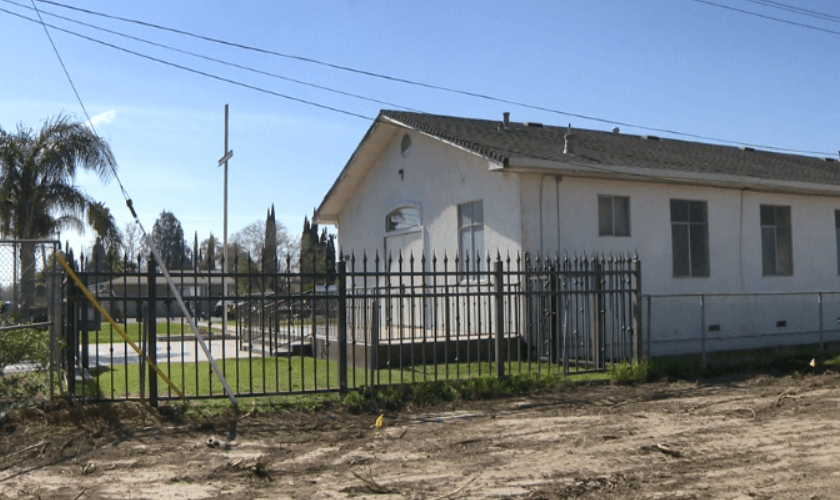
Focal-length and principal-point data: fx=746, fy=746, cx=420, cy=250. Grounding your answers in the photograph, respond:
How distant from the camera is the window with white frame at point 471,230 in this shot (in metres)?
15.2

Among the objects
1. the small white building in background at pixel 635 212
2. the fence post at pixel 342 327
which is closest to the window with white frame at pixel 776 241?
the small white building in background at pixel 635 212

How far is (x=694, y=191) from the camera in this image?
16.3m

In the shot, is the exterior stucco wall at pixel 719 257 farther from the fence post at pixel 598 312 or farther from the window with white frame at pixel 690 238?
the fence post at pixel 598 312

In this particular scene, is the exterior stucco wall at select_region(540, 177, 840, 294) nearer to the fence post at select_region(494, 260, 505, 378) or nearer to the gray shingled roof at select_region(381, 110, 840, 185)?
the gray shingled roof at select_region(381, 110, 840, 185)

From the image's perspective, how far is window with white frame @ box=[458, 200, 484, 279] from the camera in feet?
49.9

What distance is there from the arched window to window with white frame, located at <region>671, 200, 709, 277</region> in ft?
18.6

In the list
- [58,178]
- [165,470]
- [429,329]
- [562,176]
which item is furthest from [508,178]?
[58,178]

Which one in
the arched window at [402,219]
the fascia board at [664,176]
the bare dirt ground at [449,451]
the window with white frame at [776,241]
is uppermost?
the fascia board at [664,176]

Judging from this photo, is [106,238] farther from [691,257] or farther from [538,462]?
[538,462]

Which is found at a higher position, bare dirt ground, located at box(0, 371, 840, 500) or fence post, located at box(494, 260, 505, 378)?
fence post, located at box(494, 260, 505, 378)

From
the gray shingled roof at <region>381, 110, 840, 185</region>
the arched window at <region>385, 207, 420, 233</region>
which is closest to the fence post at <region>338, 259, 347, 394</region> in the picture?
the gray shingled roof at <region>381, 110, 840, 185</region>

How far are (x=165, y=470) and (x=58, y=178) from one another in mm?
17468

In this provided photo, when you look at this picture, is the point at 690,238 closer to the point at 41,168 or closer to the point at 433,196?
the point at 433,196

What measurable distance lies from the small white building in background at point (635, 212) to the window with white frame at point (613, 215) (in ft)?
0.09
